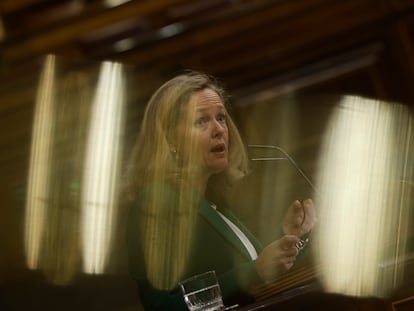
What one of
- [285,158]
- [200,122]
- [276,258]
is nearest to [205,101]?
[200,122]

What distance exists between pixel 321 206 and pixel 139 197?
0.33m

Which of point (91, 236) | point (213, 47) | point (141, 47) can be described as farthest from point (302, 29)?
point (91, 236)

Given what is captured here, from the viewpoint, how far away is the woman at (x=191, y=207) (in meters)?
1.00

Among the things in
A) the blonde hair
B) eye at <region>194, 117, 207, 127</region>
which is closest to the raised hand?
the blonde hair

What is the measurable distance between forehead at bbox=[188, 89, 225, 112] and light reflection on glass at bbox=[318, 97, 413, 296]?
217mm

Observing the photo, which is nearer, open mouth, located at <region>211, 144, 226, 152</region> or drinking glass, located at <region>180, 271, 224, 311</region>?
drinking glass, located at <region>180, 271, 224, 311</region>

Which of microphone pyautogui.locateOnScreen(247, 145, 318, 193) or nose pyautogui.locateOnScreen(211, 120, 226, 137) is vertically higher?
nose pyautogui.locateOnScreen(211, 120, 226, 137)

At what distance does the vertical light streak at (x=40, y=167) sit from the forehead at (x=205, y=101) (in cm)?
26

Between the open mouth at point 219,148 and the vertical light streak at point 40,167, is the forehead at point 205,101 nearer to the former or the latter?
the open mouth at point 219,148

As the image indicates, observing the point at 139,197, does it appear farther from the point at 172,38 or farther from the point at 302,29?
the point at 302,29

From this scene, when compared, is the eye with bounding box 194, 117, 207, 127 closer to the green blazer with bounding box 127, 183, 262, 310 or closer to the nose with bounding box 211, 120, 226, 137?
the nose with bounding box 211, 120, 226, 137

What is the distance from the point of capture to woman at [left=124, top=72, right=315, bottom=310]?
1.00 meters

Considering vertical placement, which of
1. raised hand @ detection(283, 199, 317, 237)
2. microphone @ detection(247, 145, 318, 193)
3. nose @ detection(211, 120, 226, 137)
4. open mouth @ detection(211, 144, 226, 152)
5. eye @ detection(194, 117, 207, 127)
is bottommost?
raised hand @ detection(283, 199, 317, 237)

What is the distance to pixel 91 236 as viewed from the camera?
1.02m
